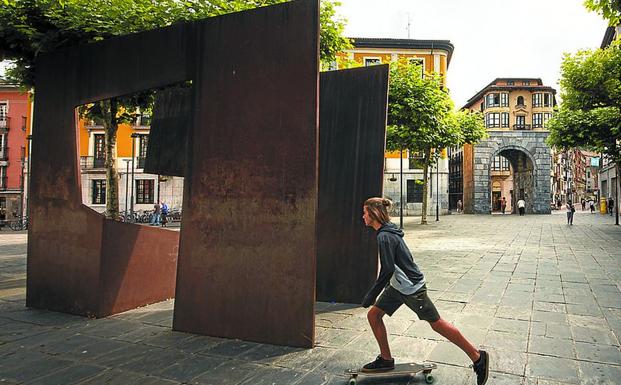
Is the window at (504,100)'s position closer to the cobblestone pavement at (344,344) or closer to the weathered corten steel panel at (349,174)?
the cobblestone pavement at (344,344)

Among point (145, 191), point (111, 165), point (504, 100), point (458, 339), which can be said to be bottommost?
point (458, 339)

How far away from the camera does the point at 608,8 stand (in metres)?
7.36

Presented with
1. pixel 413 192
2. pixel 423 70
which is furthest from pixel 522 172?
pixel 423 70

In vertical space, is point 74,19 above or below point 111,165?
above

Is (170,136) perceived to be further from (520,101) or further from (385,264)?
(520,101)

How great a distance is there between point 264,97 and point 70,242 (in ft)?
11.6

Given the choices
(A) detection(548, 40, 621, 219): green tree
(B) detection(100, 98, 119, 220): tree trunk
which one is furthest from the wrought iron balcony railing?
(A) detection(548, 40, 621, 219): green tree

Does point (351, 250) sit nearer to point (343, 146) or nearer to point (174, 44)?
point (343, 146)

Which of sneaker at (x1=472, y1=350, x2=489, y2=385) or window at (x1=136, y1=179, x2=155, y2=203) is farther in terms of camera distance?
window at (x1=136, y1=179, x2=155, y2=203)

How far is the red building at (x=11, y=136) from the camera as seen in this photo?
131 feet

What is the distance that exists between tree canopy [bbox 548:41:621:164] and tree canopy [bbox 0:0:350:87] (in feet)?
52.7

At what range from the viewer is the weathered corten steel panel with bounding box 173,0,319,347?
174 inches

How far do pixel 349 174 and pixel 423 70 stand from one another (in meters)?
33.0

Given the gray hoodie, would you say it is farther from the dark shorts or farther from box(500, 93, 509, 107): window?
box(500, 93, 509, 107): window
